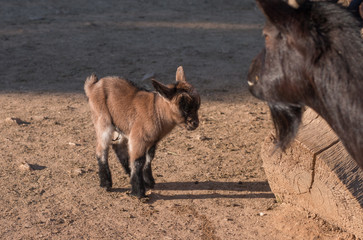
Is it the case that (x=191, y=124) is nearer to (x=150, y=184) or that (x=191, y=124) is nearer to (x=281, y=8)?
(x=150, y=184)

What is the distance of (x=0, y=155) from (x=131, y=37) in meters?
5.75

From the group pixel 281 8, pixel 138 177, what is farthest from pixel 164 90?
pixel 281 8

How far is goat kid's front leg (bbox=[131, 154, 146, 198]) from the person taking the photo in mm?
5129

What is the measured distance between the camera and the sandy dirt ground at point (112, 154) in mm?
4770

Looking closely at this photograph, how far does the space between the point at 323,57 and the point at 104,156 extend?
322 centimetres

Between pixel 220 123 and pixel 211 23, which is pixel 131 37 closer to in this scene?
pixel 211 23

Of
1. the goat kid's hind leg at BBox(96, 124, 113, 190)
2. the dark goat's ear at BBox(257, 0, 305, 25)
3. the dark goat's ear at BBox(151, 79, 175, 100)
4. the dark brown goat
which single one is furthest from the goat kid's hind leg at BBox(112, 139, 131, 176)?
the dark goat's ear at BBox(257, 0, 305, 25)

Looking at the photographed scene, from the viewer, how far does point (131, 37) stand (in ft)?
37.0

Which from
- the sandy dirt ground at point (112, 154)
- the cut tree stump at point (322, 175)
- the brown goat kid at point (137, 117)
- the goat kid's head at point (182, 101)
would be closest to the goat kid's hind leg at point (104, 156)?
the brown goat kid at point (137, 117)

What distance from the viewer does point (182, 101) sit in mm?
4883

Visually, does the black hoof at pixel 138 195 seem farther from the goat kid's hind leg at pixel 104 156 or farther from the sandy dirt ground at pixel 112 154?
the goat kid's hind leg at pixel 104 156

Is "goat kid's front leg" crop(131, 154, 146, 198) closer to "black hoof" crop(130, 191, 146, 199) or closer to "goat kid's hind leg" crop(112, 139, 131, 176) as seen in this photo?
"black hoof" crop(130, 191, 146, 199)

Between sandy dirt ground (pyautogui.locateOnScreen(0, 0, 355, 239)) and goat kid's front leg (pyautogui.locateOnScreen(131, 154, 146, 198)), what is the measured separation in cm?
10

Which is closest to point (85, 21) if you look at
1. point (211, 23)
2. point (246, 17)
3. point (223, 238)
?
point (211, 23)
